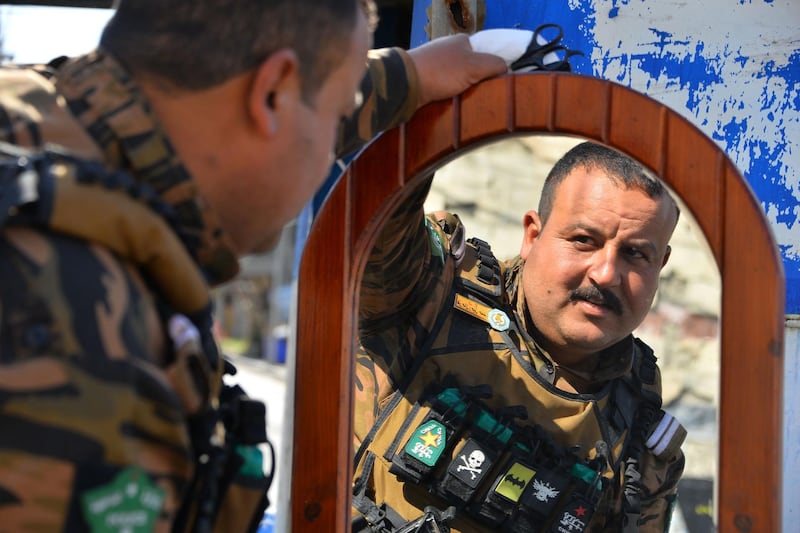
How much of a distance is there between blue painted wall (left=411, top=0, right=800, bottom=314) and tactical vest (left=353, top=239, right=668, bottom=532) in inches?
14.6

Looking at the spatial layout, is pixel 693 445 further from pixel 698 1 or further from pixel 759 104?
pixel 698 1

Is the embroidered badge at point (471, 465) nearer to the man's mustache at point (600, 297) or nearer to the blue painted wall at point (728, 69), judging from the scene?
the man's mustache at point (600, 297)

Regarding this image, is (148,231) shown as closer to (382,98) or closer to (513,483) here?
(382,98)

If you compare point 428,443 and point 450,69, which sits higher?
point 450,69

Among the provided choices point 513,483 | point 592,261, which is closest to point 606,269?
point 592,261

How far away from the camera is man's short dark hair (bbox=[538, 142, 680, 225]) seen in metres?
1.11

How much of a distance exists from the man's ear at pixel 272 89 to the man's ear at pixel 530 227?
2.01 ft

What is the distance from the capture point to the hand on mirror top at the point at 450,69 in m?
1.15

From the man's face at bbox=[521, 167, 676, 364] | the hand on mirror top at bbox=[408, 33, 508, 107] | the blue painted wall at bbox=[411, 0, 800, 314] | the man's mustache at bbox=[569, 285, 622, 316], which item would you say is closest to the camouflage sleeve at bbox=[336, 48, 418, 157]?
the hand on mirror top at bbox=[408, 33, 508, 107]

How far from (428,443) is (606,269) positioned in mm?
375

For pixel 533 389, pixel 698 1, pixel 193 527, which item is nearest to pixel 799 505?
pixel 533 389

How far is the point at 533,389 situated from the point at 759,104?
0.57 metres

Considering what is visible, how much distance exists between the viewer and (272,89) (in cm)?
79

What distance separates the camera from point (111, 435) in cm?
67
